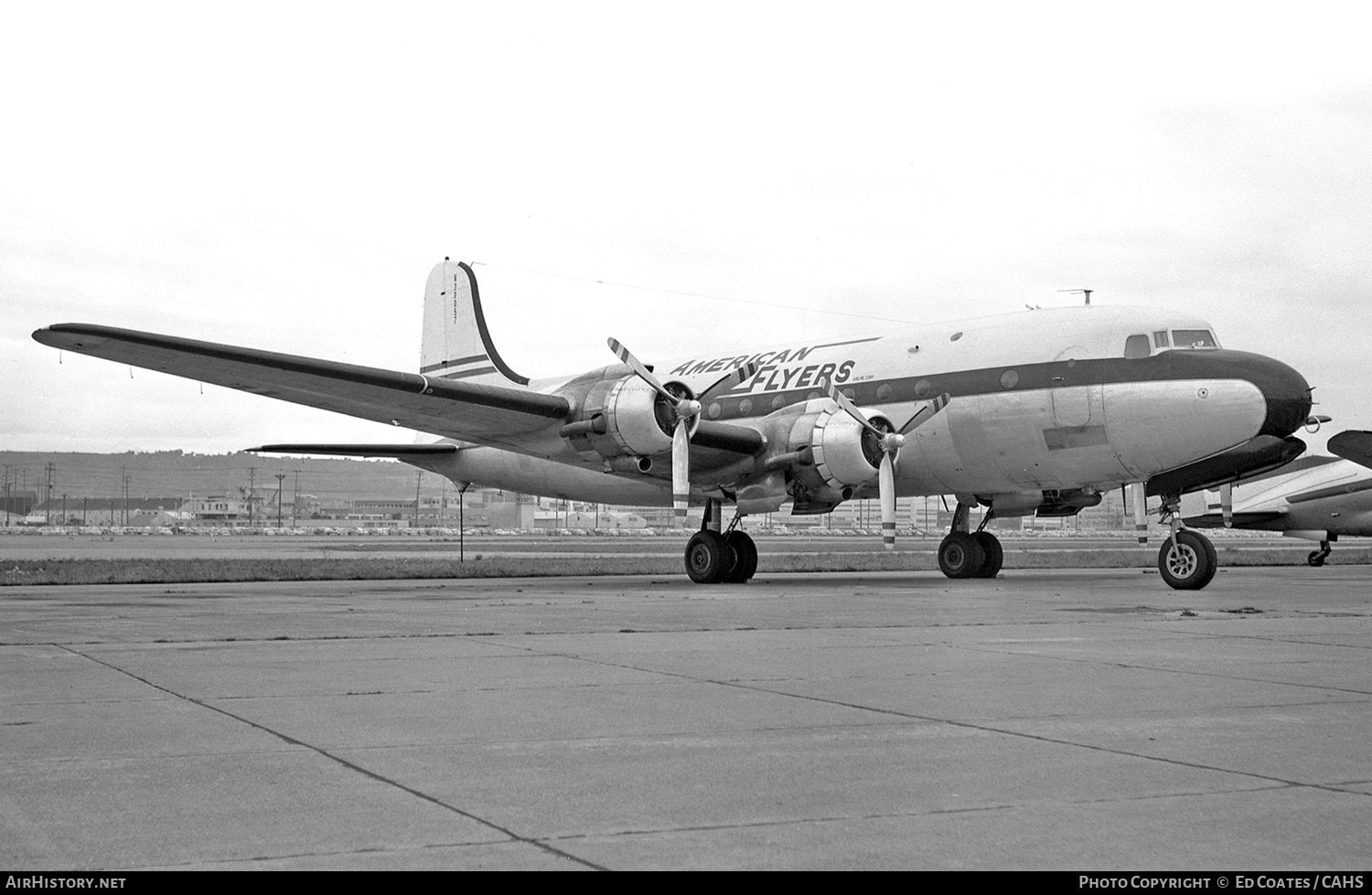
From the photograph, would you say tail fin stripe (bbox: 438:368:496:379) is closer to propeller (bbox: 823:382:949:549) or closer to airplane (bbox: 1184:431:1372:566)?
propeller (bbox: 823:382:949:549)

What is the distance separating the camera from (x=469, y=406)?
2277 centimetres

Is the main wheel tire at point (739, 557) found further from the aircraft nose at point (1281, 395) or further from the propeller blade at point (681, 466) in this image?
the aircraft nose at point (1281, 395)

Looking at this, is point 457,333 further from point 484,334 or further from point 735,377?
point 735,377

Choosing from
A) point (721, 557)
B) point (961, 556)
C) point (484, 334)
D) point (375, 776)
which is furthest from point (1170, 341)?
point (375, 776)

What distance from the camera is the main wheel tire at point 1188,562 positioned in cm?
2009

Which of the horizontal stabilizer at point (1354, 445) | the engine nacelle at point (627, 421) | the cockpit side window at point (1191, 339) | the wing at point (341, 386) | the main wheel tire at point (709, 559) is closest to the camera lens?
the wing at point (341, 386)

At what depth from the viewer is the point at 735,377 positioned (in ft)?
81.0

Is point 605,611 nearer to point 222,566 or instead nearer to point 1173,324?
point 1173,324

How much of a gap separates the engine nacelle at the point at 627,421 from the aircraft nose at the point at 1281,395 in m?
9.11

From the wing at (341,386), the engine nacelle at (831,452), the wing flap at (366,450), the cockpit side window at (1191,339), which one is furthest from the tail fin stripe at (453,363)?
the cockpit side window at (1191,339)

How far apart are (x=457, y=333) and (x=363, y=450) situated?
373cm
